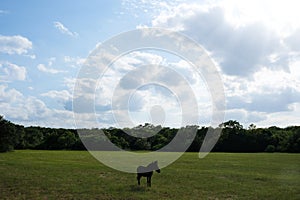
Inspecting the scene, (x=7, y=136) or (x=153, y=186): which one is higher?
(x=7, y=136)

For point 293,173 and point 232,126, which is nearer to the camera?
point 293,173

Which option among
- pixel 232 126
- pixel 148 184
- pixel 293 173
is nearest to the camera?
pixel 148 184

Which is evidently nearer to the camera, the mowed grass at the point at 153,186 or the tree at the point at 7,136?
the mowed grass at the point at 153,186

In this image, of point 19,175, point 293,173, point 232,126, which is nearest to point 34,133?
point 232,126

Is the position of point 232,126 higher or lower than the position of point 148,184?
higher

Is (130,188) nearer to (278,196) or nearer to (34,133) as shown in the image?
(278,196)

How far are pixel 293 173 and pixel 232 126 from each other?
7297 cm

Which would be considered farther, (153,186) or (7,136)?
(7,136)

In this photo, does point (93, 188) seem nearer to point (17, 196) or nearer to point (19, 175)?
point (17, 196)

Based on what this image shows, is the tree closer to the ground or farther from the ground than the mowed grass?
farther from the ground

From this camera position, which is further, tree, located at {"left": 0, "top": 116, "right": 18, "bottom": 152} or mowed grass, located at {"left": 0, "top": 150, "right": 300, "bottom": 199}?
tree, located at {"left": 0, "top": 116, "right": 18, "bottom": 152}

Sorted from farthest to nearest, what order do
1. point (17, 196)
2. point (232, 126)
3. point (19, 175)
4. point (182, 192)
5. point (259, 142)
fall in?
1. point (232, 126)
2. point (259, 142)
3. point (19, 175)
4. point (182, 192)
5. point (17, 196)

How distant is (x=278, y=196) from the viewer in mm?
19500

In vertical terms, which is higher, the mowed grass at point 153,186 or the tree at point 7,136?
the tree at point 7,136
